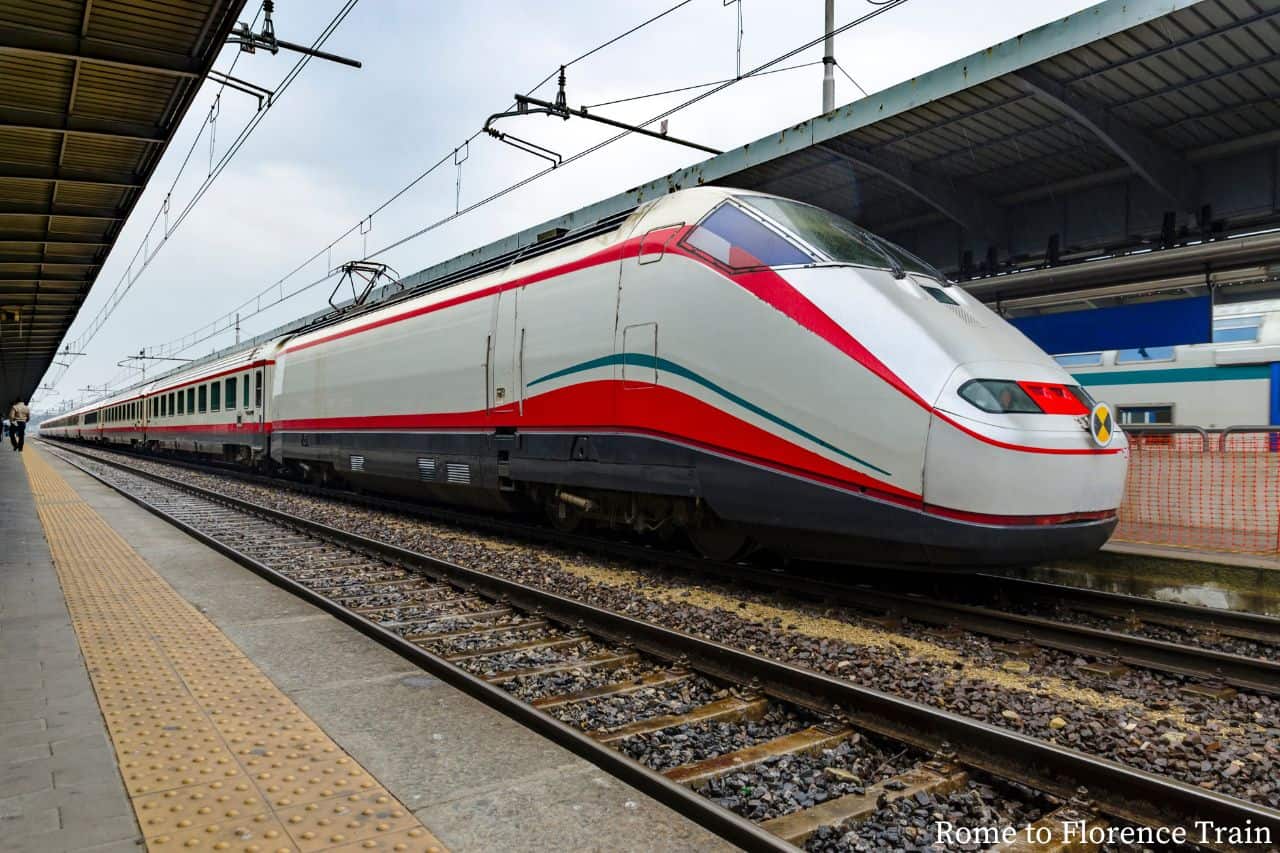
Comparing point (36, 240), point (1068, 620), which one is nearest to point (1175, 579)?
point (1068, 620)

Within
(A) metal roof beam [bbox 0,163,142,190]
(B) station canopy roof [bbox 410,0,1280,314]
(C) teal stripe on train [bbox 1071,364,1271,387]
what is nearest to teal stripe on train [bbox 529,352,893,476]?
(B) station canopy roof [bbox 410,0,1280,314]

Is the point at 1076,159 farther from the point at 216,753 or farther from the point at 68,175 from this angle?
the point at 68,175

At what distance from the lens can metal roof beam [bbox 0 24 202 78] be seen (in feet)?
21.2

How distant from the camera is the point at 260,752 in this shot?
2908 millimetres

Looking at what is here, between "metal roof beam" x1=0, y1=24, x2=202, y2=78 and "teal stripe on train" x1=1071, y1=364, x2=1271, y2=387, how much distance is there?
39.2ft

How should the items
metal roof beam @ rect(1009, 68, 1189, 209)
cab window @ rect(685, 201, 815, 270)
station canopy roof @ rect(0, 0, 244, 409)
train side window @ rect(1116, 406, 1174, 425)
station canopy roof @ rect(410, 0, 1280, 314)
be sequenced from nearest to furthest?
cab window @ rect(685, 201, 815, 270)
station canopy roof @ rect(0, 0, 244, 409)
station canopy roof @ rect(410, 0, 1280, 314)
metal roof beam @ rect(1009, 68, 1189, 209)
train side window @ rect(1116, 406, 1174, 425)

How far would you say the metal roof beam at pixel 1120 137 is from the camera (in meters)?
7.26

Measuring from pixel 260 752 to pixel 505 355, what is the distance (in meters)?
5.74

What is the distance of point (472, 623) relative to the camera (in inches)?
210

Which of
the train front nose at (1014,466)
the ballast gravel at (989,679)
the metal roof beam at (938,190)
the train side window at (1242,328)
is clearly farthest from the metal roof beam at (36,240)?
the train side window at (1242,328)

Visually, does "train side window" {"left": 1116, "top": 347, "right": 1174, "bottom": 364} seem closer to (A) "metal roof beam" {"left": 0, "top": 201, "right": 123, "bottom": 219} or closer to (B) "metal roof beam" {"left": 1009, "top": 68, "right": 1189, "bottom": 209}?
(B) "metal roof beam" {"left": 1009, "top": 68, "right": 1189, "bottom": 209}

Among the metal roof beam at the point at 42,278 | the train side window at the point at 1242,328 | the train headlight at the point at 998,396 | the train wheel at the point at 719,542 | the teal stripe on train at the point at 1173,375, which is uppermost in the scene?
the metal roof beam at the point at 42,278

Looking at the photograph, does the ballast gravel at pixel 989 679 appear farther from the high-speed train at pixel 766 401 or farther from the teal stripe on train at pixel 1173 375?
the teal stripe on train at pixel 1173 375

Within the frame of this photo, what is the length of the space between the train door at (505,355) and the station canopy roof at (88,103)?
3291mm
